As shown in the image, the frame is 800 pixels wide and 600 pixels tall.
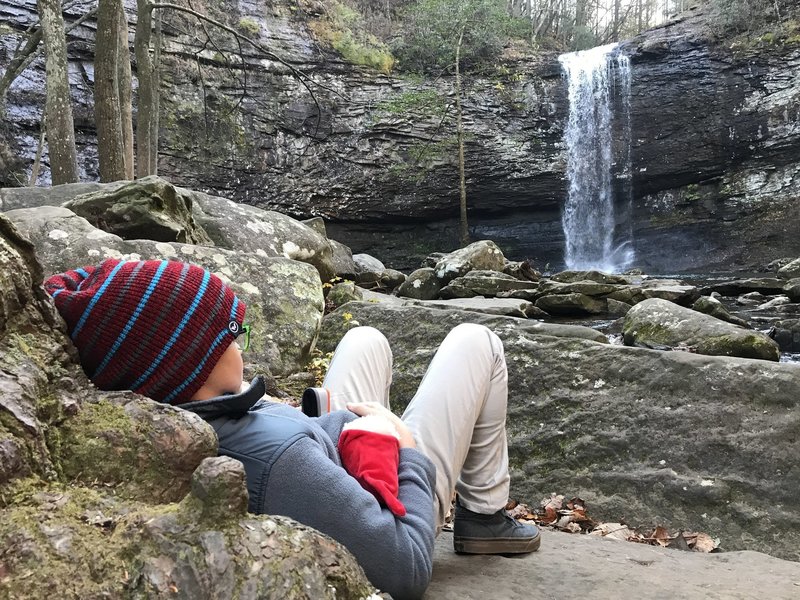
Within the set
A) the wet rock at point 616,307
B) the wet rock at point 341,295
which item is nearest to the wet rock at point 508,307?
the wet rock at point 616,307

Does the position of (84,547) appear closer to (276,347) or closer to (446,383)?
(446,383)

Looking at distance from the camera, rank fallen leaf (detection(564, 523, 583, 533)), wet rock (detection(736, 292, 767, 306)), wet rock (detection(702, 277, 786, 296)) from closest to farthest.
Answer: fallen leaf (detection(564, 523, 583, 533)) → wet rock (detection(736, 292, 767, 306)) → wet rock (detection(702, 277, 786, 296))

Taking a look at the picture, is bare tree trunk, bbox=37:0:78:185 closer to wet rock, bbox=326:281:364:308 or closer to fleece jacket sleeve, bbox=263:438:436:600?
wet rock, bbox=326:281:364:308

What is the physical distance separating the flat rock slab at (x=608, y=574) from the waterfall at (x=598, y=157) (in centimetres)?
1958

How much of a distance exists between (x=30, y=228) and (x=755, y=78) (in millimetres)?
20885

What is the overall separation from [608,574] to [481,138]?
19.5 meters

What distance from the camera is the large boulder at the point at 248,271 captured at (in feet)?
11.9

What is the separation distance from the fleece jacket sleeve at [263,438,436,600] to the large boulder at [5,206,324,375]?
8.01 ft

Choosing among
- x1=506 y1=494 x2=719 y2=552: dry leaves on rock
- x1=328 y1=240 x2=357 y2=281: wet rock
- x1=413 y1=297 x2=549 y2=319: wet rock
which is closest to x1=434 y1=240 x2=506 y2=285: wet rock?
x1=328 y1=240 x2=357 y2=281: wet rock

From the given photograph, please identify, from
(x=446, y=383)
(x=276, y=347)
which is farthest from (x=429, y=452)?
(x=276, y=347)

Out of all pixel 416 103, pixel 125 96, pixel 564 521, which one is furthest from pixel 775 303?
pixel 416 103

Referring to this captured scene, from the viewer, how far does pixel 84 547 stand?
2.78 feet

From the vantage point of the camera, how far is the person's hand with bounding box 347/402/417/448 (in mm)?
1424

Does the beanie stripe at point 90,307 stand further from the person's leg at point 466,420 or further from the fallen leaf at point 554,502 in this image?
the fallen leaf at point 554,502
